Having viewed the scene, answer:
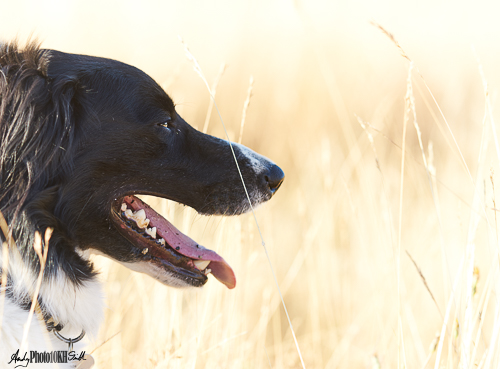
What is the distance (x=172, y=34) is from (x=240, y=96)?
1623 mm

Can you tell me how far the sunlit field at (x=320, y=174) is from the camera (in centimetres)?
330

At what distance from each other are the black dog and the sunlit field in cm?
51

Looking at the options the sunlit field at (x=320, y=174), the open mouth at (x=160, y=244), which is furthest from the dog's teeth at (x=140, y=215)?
the sunlit field at (x=320, y=174)

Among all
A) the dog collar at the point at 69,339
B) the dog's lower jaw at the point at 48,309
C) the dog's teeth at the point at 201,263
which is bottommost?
the dog collar at the point at 69,339

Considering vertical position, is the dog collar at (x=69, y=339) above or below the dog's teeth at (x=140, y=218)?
below

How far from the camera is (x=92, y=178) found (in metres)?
2.21

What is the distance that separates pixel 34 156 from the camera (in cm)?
201

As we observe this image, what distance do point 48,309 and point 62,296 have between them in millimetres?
77

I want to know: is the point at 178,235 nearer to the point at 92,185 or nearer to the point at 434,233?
the point at 92,185

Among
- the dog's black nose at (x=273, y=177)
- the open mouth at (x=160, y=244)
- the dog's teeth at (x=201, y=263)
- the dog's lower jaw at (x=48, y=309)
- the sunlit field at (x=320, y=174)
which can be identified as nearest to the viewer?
the dog's lower jaw at (x=48, y=309)

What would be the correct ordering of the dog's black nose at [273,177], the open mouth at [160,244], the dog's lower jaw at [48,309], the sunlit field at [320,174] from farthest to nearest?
the sunlit field at [320,174]
the dog's black nose at [273,177]
the open mouth at [160,244]
the dog's lower jaw at [48,309]

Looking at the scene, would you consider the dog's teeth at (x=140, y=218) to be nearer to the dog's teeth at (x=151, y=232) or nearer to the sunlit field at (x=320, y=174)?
the dog's teeth at (x=151, y=232)

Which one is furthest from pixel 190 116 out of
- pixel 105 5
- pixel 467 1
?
pixel 467 1

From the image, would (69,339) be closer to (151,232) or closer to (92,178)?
(151,232)
